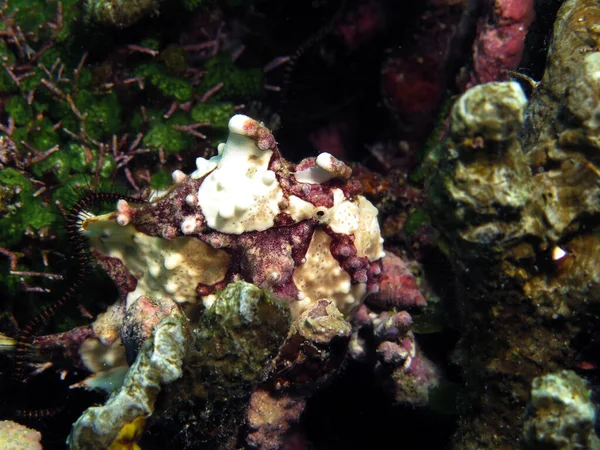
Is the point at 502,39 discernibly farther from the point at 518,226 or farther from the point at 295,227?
the point at 295,227

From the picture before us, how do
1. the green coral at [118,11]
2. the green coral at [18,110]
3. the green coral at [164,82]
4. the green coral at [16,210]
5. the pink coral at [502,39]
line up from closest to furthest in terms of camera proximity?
the green coral at [16,210], the green coral at [118,11], the green coral at [18,110], the green coral at [164,82], the pink coral at [502,39]

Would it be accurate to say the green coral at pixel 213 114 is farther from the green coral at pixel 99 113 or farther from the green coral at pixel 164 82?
the green coral at pixel 99 113

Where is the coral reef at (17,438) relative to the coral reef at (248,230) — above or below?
below

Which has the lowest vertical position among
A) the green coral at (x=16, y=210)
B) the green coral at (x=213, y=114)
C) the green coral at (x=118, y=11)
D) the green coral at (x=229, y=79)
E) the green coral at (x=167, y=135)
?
the green coral at (x=16, y=210)

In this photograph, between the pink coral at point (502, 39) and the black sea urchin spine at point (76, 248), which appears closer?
the black sea urchin spine at point (76, 248)

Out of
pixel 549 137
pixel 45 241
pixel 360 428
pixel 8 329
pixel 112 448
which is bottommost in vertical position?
pixel 360 428

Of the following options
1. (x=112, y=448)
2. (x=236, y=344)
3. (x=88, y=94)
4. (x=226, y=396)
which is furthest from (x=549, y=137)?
(x=88, y=94)

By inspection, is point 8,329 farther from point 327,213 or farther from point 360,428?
point 360,428

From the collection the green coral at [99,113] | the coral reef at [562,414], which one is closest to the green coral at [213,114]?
the green coral at [99,113]
